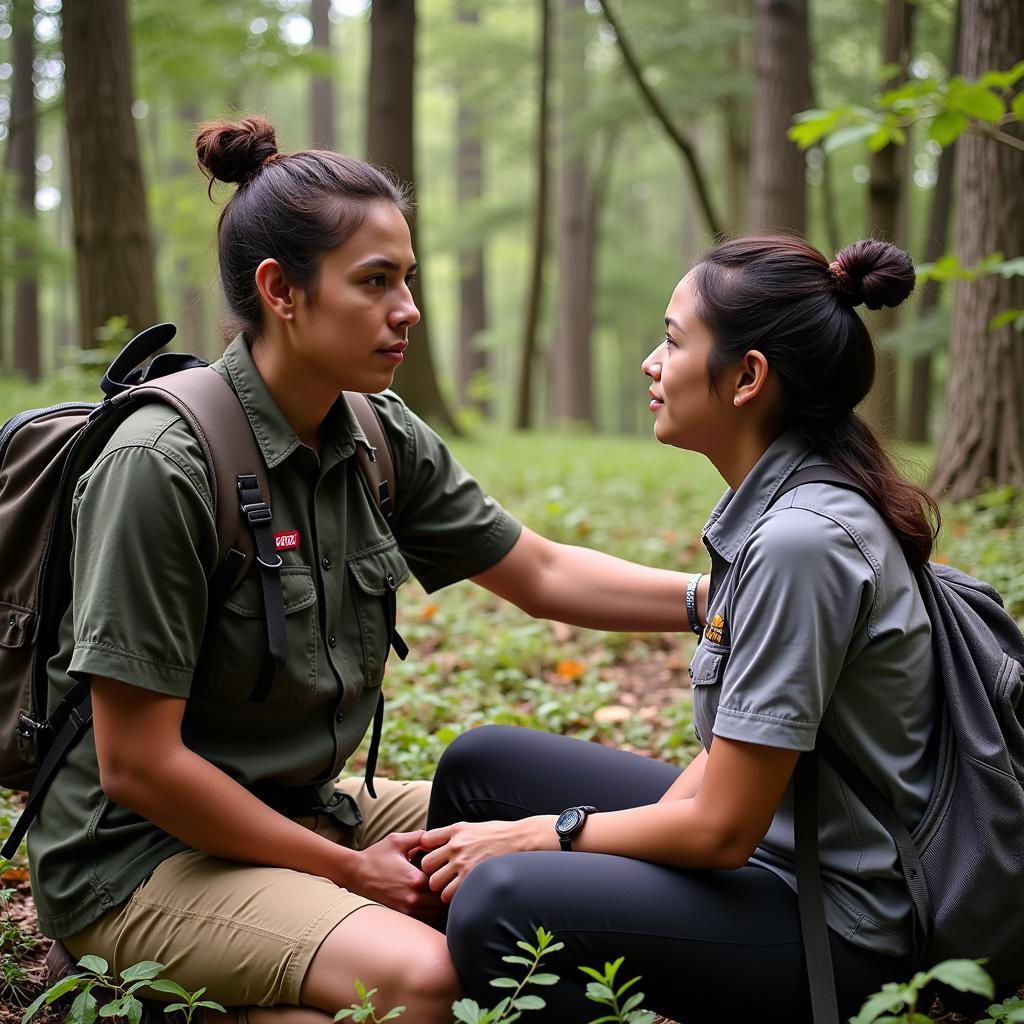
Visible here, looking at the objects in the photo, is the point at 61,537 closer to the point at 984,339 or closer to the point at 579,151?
the point at 984,339

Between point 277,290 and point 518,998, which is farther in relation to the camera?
point 277,290

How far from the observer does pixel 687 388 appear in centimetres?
214

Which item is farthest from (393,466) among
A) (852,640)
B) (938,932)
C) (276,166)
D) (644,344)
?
(644,344)

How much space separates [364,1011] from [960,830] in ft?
3.46

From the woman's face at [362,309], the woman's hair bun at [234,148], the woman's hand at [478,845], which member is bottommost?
the woman's hand at [478,845]

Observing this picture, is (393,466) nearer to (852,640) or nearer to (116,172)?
(852,640)

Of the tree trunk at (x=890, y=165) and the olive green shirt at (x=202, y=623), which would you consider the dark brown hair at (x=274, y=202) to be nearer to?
the olive green shirt at (x=202, y=623)

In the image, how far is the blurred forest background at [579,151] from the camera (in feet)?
19.6

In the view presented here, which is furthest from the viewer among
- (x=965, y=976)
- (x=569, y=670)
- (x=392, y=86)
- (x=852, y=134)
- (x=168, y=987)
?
(x=392, y=86)

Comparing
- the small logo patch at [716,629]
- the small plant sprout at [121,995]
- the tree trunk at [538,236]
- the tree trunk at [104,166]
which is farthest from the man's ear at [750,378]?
the tree trunk at [538,236]

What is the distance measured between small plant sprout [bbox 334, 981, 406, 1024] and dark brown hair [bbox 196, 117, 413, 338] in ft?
4.41

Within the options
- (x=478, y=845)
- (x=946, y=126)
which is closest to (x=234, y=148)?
(x=478, y=845)

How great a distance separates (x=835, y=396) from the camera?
204 cm

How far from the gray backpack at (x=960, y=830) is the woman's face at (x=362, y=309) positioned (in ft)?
3.23
